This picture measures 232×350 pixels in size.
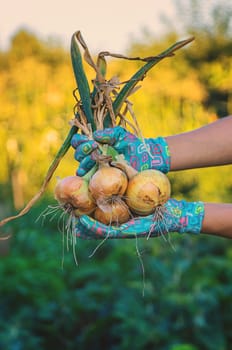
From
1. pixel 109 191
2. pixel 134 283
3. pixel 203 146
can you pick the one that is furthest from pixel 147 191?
pixel 134 283

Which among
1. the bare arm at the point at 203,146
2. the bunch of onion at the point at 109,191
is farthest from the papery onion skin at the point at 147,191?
the bare arm at the point at 203,146

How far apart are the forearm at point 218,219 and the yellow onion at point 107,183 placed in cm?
28

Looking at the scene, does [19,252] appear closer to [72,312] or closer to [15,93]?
[72,312]

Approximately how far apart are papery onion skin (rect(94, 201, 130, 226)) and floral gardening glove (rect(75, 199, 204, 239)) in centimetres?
2

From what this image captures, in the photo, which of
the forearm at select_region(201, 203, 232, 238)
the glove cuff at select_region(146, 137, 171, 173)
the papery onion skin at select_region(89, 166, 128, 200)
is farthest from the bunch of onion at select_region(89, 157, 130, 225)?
the forearm at select_region(201, 203, 232, 238)

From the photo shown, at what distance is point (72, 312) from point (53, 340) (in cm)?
17

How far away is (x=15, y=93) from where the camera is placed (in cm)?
822

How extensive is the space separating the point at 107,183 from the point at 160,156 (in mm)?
240

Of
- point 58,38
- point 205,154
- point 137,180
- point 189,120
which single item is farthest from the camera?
point 58,38

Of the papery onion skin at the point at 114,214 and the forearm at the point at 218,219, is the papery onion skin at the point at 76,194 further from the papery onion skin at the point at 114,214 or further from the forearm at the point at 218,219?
the forearm at the point at 218,219

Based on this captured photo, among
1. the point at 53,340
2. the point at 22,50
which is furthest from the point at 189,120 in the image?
the point at 22,50

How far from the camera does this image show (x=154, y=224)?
1.79 m

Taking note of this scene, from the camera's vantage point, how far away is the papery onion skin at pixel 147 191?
174 centimetres

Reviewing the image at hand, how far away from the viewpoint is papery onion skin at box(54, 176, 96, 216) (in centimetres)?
177
